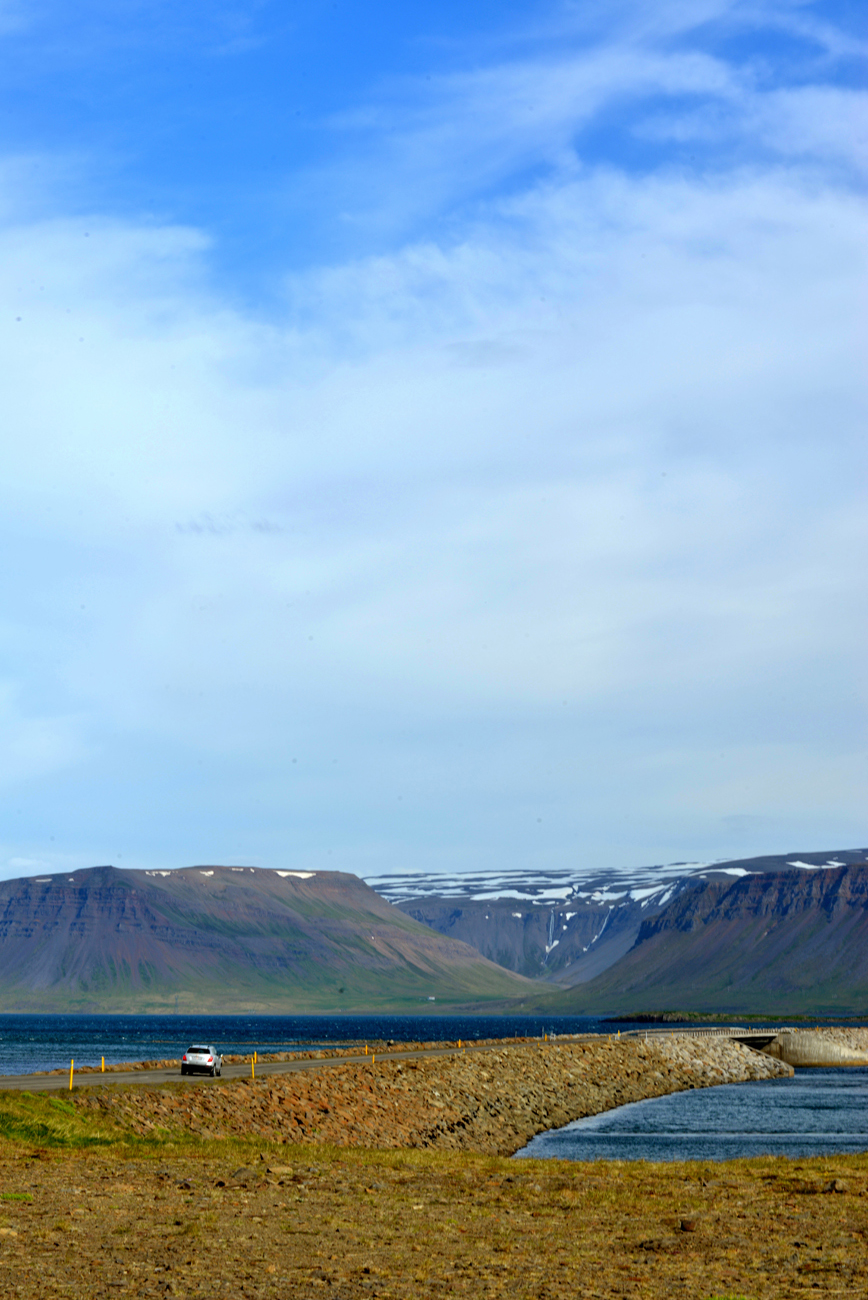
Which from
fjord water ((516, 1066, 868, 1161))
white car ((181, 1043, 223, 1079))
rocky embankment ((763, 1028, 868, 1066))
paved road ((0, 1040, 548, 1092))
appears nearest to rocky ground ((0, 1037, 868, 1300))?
paved road ((0, 1040, 548, 1092))

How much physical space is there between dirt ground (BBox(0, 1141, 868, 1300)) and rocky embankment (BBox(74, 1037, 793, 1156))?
14.3 m

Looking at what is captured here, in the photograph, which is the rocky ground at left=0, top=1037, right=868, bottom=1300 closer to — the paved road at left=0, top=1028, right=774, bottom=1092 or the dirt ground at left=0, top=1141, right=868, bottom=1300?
the dirt ground at left=0, top=1141, right=868, bottom=1300

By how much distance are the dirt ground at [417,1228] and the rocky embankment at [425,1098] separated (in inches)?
561

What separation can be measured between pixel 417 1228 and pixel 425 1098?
151ft

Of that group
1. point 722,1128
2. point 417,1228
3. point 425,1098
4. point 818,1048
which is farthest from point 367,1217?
point 818,1048

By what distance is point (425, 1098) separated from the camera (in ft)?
238

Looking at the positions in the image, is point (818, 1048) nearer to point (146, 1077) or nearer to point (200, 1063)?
point (200, 1063)

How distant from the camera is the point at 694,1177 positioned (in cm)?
3794

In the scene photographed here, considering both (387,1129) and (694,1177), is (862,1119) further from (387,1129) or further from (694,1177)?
(694,1177)

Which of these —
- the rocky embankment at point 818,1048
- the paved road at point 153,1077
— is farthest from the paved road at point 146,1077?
the rocky embankment at point 818,1048

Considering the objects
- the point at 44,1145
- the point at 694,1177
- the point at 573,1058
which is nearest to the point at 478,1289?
the point at 694,1177

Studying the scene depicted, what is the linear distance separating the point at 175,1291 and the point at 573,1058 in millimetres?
85930

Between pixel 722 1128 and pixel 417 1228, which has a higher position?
pixel 417 1228

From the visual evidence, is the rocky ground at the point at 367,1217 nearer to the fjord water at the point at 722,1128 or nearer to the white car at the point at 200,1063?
the fjord water at the point at 722,1128
